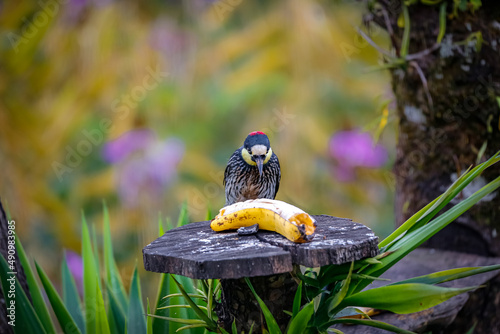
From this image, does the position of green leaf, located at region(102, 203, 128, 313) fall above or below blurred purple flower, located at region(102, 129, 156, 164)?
below

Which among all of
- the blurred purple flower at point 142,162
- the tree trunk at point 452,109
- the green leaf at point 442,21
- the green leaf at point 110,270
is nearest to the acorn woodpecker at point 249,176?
the green leaf at point 110,270

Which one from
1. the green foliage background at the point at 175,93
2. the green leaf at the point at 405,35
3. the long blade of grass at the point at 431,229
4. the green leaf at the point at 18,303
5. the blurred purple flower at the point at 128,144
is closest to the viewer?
the long blade of grass at the point at 431,229

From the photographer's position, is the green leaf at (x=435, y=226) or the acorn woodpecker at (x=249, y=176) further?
the acorn woodpecker at (x=249, y=176)

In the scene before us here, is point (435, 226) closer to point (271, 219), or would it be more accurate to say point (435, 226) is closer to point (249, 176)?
point (271, 219)

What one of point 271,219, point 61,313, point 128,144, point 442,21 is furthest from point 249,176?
point 128,144

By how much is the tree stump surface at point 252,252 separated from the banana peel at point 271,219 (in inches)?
0.8

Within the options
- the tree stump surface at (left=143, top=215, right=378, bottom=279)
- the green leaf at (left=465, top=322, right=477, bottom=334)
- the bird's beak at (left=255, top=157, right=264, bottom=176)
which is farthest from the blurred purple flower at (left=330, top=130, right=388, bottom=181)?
the tree stump surface at (left=143, top=215, right=378, bottom=279)

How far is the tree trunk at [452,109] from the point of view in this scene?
199 cm

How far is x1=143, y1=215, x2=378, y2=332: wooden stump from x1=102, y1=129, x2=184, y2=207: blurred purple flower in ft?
5.25

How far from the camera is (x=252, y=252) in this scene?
1.30 meters

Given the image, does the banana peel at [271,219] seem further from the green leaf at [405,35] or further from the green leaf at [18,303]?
the green leaf at [405,35]

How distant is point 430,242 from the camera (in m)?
2.23

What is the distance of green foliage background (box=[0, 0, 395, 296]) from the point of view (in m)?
3.16

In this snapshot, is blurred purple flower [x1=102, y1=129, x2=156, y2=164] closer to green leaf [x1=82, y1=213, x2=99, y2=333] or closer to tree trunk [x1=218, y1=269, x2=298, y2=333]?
green leaf [x1=82, y1=213, x2=99, y2=333]
